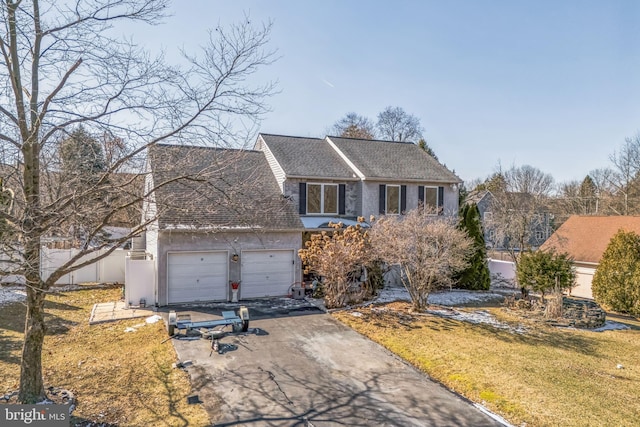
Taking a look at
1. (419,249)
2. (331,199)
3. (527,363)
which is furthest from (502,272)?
(527,363)

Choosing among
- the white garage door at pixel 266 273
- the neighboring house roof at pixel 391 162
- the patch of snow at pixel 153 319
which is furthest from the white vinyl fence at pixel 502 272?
the patch of snow at pixel 153 319

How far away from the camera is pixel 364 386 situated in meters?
7.78

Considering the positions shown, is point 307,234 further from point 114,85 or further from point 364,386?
point 114,85

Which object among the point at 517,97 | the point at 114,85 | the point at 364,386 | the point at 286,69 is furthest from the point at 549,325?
the point at 114,85

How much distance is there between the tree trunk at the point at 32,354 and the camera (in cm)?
643

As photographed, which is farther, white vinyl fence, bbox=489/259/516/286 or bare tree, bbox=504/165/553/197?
bare tree, bbox=504/165/553/197

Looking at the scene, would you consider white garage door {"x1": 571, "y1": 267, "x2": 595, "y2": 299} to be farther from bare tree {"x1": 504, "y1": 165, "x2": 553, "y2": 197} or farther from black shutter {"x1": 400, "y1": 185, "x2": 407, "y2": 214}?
black shutter {"x1": 400, "y1": 185, "x2": 407, "y2": 214}

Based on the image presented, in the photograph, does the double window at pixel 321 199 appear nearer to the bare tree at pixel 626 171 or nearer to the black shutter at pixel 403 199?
the black shutter at pixel 403 199

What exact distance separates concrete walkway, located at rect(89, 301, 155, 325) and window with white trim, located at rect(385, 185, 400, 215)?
1227cm

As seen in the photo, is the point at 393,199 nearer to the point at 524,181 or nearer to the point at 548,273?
the point at 548,273

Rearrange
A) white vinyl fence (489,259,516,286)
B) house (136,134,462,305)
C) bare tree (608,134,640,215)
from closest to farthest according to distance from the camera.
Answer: house (136,134,462,305) → white vinyl fence (489,259,516,286) → bare tree (608,134,640,215)

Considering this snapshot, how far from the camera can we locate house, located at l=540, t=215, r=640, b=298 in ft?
63.8

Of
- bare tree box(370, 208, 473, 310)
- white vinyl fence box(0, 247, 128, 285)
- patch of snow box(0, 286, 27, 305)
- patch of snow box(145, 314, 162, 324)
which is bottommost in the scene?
patch of snow box(145, 314, 162, 324)

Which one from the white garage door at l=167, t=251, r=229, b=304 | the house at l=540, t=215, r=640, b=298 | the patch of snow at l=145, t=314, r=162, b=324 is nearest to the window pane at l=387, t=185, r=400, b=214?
the house at l=540, t=215, r=640, b=298
